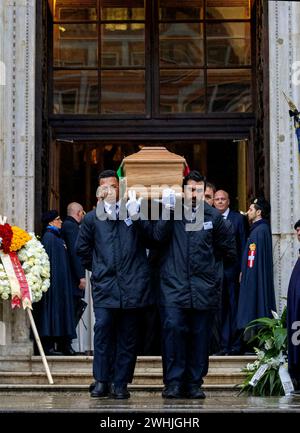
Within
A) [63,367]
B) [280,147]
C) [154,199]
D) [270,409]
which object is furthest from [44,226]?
[270,409]

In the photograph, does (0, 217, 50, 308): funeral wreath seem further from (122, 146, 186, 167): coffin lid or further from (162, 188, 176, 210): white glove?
(162, 188, 176, 210): white glove

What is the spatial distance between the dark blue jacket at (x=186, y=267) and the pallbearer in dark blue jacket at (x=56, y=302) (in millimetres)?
3790

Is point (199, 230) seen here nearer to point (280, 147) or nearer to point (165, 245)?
point (165, 245)

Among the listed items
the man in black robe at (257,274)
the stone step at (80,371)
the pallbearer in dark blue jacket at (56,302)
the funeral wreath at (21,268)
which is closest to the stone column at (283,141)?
the man in black robe at (257,274)

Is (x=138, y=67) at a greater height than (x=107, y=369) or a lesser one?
greater

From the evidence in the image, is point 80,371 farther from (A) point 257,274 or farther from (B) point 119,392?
(B) point 119,392

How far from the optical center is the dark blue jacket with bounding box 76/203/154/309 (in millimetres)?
12789

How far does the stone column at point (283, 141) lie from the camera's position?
16.6 metres

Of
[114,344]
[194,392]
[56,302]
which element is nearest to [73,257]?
[56,302]

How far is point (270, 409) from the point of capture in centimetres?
1077

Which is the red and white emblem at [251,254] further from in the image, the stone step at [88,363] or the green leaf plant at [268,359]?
the stone step at [88,363]

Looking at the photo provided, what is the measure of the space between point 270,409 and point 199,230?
2.55 m

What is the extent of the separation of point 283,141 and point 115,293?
4.66 metres
